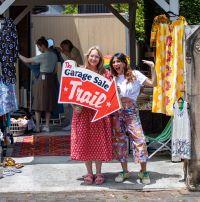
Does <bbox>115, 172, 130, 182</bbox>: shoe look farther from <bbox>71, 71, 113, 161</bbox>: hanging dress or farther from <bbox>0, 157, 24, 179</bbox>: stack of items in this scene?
<bbox>0, 157, 24, 179</bbox>: stack of items

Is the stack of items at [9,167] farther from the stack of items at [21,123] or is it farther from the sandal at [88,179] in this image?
the stack of items at [21,123]

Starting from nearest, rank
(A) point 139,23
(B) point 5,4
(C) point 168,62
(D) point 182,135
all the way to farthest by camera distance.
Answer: (D) point 182,135 < (C) point 168,62 < (B) point 5,4 < (A) point 139,23

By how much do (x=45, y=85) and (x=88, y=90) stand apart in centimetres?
434

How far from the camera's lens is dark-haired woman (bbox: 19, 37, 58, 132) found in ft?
34.3

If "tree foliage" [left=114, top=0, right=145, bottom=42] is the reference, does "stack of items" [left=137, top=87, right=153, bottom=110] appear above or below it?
below

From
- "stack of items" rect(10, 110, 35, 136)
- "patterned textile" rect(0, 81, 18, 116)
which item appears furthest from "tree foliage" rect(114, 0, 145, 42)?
"patterned textile" rect(0, 81, 18, 116)

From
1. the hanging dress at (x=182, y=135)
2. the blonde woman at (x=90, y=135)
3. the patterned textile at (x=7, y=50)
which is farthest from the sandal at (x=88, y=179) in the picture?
the patterned textile at (x=7, y=50)

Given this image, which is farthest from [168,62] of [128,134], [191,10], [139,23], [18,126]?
[139,23]

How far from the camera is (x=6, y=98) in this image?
7.78m

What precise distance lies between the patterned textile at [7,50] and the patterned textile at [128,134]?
2.01 meters

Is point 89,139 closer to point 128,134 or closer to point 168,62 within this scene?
point 128,134

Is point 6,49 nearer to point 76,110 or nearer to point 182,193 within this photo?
point 76,110

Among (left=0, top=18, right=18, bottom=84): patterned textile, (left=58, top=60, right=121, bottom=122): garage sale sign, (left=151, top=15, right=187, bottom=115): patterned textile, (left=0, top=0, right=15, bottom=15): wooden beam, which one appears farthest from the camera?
(left=0, top=18, right=18, bottom=84): patterned textile

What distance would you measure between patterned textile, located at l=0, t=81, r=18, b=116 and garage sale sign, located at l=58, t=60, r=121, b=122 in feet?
5.17
